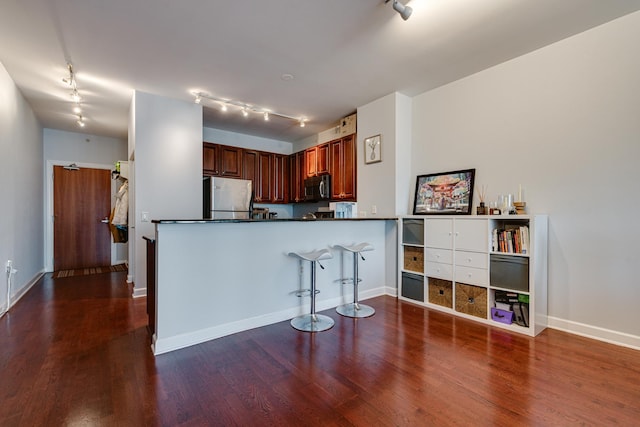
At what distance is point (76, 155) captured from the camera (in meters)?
5.90

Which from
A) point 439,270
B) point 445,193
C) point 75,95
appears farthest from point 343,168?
point 75,95

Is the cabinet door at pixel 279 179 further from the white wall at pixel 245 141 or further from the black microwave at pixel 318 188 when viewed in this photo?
the black microwave at pixel 318 188

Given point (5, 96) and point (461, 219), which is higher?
point (5, 96)

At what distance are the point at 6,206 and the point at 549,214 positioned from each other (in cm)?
578

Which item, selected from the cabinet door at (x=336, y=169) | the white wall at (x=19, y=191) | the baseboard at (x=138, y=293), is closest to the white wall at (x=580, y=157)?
the cabinet door at (x=336, y=169)

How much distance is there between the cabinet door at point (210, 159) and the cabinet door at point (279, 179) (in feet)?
3.84

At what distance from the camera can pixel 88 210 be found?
607 cm

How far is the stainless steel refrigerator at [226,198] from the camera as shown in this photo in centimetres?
469

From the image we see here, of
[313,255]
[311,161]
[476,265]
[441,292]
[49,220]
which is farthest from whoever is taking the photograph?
[49,220]

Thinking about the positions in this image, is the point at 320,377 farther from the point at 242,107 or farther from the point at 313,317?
the point at 242,107

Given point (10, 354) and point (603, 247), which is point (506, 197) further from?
point (10, 354)

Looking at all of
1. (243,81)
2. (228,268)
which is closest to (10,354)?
(228,268)

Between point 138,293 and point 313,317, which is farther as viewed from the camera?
point 138,293

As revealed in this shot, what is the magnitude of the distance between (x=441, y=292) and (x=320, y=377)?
2.00m
